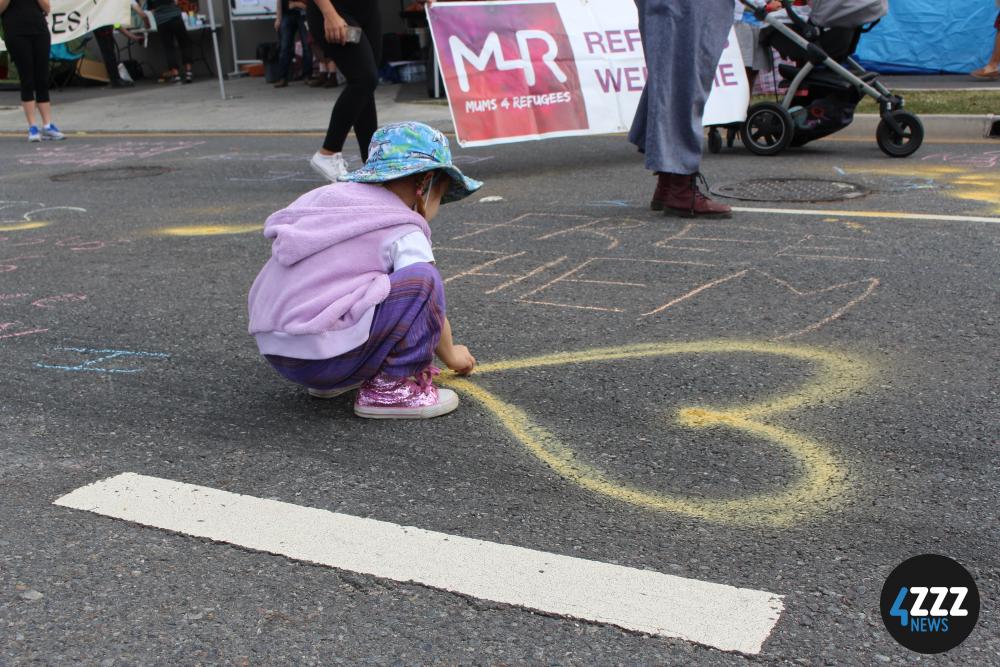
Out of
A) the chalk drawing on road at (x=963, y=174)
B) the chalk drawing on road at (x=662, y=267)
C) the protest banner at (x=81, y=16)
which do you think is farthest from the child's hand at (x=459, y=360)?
the protest banner at (x=81, y=16)

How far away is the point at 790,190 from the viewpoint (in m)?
6.26

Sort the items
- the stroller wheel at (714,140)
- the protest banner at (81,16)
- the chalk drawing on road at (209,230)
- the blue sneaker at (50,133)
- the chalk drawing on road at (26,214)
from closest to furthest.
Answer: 1. the chalk drawing on road at (209,230)
2. the chalk drawing on road at (26,214)
3. the stroller wheel at (714,140)
4. the blue sneaker at (50,133)
5. the protest banner at (81,16)

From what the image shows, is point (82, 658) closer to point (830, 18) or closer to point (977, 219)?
point (977, 219)

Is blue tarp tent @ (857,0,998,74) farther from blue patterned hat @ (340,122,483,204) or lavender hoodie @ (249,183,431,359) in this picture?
lavender hoodie @ (249,183,431,359)

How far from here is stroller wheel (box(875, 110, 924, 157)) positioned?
738 cm

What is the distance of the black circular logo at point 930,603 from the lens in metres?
2.02

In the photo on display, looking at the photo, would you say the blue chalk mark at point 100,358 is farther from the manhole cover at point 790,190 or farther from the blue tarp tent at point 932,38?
the blue tarp tent at point 932,38

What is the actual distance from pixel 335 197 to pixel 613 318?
133 centimetres

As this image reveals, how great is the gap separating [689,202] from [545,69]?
252 centimetres

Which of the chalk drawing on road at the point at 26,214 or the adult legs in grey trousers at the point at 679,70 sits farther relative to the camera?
the chalk drawing on road at the point at 26,214

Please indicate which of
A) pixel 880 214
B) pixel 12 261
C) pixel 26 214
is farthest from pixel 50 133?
pixel 880 214

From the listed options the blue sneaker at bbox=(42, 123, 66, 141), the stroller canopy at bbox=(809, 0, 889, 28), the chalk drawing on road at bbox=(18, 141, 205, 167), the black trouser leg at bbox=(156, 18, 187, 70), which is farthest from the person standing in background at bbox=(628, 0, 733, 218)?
the black trouser leg at bbox=(156, 18, 187, 70)

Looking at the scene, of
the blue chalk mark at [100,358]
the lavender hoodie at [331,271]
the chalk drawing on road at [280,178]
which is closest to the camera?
the lavender hoodie at [331,271]

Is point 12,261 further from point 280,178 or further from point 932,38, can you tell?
point 932,38
